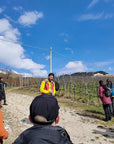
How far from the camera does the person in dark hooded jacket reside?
91cm

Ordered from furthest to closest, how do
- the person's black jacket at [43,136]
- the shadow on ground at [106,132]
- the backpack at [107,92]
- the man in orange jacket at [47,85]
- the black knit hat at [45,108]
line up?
the backpack at [107,92] → the shadow on ground at [106,132] → the man in orange jacket at [47,85] → the black knit hat at [45,108] → the person's black jacket at [43,136]

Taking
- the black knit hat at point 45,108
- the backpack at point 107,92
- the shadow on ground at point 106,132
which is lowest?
the shadow on ground at point 106,132

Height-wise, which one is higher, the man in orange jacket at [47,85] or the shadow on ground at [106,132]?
the man in orange jacket at [47,85]

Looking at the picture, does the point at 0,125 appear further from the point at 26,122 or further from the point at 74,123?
the point at 74,123

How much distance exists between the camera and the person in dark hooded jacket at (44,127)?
913mm

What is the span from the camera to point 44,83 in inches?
145

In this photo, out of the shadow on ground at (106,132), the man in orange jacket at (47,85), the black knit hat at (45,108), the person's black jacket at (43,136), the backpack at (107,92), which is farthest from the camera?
the backpack at (107,92)

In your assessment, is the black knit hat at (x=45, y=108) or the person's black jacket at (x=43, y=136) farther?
the black knit hat at (x=45, y=108)

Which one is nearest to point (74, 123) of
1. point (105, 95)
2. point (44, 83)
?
point (105, 95)

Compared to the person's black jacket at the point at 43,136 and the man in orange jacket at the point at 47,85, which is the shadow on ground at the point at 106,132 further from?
the person's black jacket at the point at 43,136

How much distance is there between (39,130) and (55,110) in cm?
19

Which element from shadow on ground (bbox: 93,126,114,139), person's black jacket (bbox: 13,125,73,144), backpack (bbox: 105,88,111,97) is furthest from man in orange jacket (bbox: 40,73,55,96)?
person's black jacket (bbox: 13,125,73,144)

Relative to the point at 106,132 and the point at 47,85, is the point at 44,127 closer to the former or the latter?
the point at 47,85

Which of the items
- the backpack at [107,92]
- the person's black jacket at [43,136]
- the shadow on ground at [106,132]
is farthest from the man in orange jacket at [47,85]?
the person's black jacket at [43,136]
